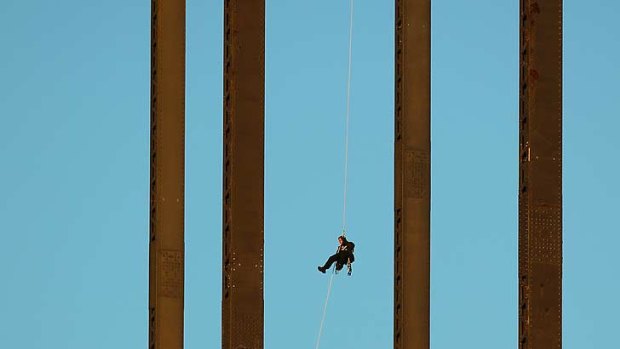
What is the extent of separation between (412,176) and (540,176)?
2.20 meters

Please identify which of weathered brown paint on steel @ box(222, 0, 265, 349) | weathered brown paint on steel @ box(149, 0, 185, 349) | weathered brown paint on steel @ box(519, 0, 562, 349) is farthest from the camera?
weathered brown paint on steel @ box(519, 0, 562, 349)

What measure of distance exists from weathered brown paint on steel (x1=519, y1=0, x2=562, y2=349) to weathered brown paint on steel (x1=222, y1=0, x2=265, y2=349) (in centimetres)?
453

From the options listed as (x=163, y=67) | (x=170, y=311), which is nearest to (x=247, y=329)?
(x=170, y=311)

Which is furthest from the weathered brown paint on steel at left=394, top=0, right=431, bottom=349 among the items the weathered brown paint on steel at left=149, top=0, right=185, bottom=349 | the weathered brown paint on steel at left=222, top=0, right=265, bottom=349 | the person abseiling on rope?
the weathered brown paint on steel at left=149, top=0, right=185, bottom=349

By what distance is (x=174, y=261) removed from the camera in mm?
45812

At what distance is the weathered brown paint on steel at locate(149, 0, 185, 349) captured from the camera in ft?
150

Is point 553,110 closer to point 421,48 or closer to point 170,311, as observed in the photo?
point 421,48

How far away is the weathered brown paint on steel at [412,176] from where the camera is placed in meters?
46.2

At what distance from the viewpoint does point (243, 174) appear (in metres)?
45.8

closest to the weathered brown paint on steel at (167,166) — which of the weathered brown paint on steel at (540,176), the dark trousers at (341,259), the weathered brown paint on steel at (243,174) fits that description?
the weathered brown paint on steel at (243,174)

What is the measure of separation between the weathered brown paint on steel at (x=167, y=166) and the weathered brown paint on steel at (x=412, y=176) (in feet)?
12.3

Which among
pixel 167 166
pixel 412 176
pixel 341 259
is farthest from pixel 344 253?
pixel 167 166

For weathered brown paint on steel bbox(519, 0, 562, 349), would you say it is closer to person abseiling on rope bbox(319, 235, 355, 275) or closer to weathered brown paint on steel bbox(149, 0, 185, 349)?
person abseiling on rope bbox(319, 235, 355, 275)

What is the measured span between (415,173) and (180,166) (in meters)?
4.06
